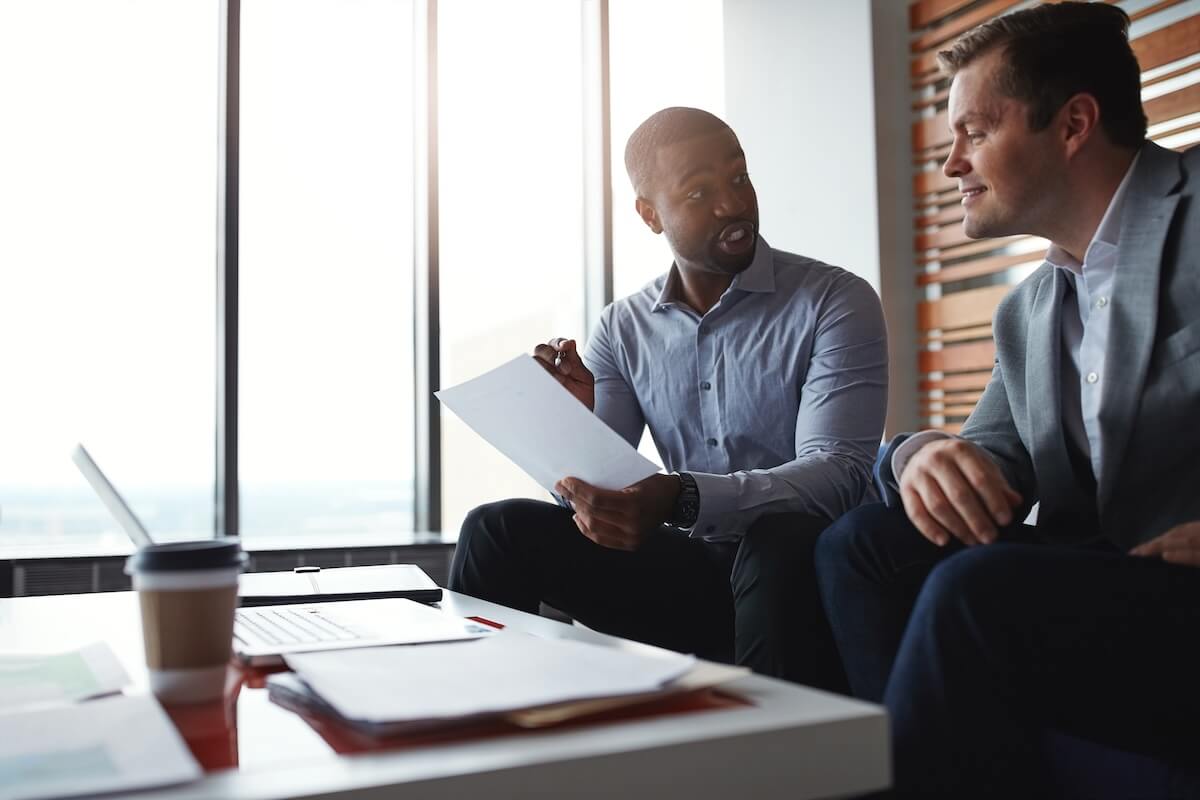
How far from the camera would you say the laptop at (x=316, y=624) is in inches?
38.1

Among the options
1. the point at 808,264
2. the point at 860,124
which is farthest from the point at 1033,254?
the point at 808,264

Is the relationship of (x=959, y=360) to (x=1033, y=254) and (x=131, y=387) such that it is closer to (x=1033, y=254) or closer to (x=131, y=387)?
(x=1033, y=254)

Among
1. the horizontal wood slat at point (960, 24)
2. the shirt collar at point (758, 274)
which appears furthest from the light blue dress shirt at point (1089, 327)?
the horizontal wood slat at point (960, 24)

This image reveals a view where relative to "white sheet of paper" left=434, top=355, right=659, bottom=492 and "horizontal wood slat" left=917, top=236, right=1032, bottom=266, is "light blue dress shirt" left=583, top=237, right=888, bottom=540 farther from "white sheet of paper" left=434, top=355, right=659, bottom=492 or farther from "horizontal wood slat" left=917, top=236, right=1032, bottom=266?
"horizontal wood slat" left=917, top=236, right=1032, bottom=266

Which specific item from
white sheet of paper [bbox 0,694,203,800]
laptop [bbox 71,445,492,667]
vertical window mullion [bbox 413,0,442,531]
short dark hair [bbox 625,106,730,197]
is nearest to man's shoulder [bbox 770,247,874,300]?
short dark hair [bbox 625,106,730,197]

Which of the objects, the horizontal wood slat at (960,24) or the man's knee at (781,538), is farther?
the horizontal wood slat at (960,24)

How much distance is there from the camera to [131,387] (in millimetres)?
3197

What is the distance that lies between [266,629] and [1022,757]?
0.75 meters

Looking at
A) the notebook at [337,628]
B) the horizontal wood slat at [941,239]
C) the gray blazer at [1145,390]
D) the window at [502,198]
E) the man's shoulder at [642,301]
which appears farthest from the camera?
the window at [502,198]

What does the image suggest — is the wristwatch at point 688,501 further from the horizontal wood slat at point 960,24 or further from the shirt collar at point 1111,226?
the horizontal wood slat at point 960,24

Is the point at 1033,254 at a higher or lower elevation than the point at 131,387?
higher

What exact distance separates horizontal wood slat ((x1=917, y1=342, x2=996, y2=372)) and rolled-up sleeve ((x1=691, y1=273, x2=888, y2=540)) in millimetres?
1294

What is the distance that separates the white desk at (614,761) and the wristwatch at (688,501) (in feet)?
2.69

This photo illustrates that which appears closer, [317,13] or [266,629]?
[266,629]
